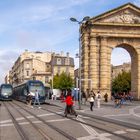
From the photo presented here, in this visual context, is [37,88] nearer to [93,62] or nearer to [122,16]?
[93,62]

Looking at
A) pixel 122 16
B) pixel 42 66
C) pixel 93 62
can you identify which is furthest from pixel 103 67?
pixel 42 66

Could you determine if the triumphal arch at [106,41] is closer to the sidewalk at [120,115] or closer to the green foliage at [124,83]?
the sidewalk at [120,115]

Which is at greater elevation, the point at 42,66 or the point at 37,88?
the point at 42,66

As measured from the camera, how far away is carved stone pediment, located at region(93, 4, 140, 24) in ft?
240

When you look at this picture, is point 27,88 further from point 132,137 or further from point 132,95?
point 132,137

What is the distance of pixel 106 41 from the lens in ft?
241

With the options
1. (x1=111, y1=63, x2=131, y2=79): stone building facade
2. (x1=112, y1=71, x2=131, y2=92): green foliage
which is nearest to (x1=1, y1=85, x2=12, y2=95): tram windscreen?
(x1=112, y1=71, x2=131, y2=92): green foliage

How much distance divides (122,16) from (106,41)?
4674 mm

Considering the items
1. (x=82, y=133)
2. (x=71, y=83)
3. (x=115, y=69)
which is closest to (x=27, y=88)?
(x=82, y=133)

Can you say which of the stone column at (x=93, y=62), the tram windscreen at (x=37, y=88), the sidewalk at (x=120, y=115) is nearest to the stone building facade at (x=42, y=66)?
the stone column at (x=93, y=62)

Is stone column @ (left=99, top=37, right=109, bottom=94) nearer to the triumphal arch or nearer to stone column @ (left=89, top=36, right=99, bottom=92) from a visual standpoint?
the triumphal arch

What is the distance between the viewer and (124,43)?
74375 millimetres

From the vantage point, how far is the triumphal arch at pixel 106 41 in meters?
72.8

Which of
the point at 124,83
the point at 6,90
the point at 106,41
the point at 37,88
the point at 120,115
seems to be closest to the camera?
the point at 120,115
